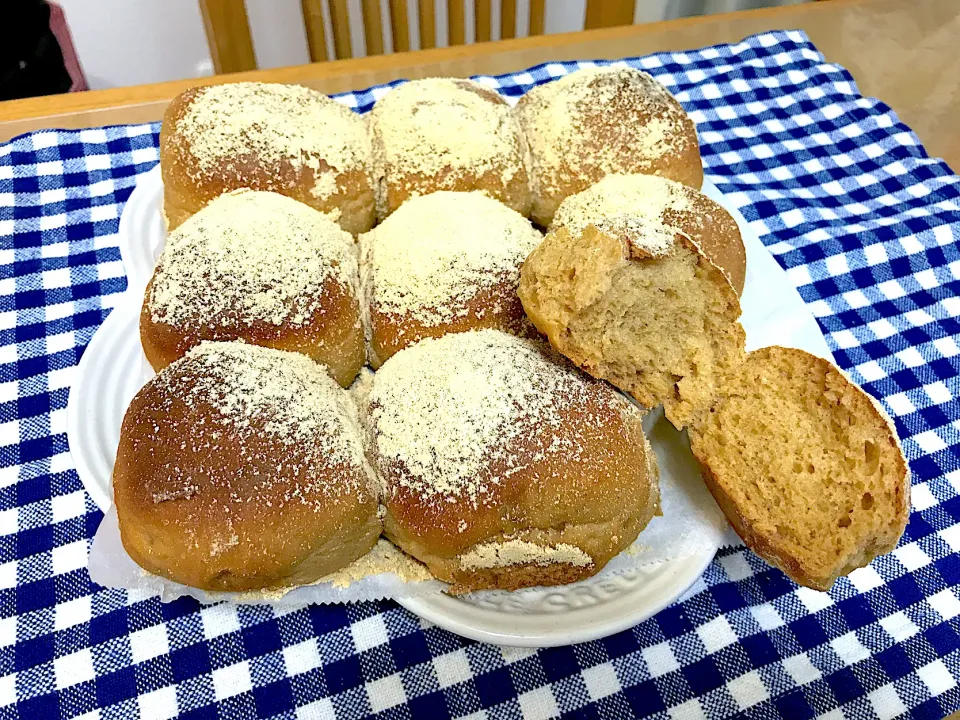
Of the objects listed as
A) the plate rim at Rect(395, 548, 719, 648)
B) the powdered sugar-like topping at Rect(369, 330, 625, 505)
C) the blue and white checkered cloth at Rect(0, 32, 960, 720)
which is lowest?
the blue and white checkered cloth at Rect(0, 32, 960, 720)

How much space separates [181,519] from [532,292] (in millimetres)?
469

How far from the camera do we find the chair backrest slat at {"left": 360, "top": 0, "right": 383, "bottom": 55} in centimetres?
191

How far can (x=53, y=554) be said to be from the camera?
950 mm

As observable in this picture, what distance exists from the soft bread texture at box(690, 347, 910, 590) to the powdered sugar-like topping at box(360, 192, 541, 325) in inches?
13.0

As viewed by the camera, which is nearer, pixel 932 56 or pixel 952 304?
pixel 952 304

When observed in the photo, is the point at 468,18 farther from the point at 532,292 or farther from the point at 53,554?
the point at 53,554

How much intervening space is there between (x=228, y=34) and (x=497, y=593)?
1.61 meters

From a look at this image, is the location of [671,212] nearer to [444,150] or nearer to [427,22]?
[444,150]

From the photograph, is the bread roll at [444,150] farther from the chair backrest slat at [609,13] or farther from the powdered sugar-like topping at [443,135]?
the chair backrest slat at [609,13]

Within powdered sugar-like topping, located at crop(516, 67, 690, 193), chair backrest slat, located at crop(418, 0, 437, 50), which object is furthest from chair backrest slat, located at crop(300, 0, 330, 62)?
powdered sugar-like topping, located at crop(516, 67, 690, 193)

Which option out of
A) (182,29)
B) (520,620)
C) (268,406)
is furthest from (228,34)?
(520,620)

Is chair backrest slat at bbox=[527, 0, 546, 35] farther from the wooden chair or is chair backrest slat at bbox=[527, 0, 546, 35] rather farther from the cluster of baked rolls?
the cluster of baked rolls

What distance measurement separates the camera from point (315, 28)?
189cm

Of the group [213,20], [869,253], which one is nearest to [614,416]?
[869,253]
